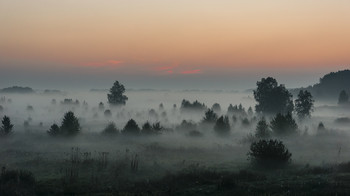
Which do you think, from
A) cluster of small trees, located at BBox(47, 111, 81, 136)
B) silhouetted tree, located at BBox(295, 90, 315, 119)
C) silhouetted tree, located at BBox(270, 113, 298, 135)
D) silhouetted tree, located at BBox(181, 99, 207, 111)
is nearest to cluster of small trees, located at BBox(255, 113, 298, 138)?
silhouetted tree, located at BBox(270, 113, 298, 135)

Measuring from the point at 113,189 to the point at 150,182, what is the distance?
3677mm

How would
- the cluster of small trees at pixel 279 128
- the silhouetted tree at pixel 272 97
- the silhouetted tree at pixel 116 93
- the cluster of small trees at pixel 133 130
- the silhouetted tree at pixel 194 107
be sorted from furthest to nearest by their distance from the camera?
the silhouetted tree at pixel 194 107 < the silhouetted tree at pixel 116 93 < the silhouetted tree at pixel 272 97 < the cluster of small trees at pixel 133 130 < the cluster of small trees at pixel 279 128

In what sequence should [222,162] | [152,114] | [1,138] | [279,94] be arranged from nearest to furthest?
1. [222,162]
2. [1,138]
3. [279,94]
4. [152,114]

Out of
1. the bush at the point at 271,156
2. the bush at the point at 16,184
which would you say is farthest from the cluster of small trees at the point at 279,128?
the bush at the point at 16,184

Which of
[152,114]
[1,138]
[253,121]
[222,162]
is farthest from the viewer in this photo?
[152,114]

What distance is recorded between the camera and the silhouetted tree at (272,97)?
10031 cm

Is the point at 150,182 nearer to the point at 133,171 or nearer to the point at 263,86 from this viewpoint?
the point at 133,171

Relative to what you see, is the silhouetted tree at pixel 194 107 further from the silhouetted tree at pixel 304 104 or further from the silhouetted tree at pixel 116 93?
the silhouetted tree at pixel 304 104

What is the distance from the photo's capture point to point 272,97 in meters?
102

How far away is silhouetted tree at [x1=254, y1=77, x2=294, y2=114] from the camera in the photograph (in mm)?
100312

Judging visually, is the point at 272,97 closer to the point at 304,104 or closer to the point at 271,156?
the point at 304,104

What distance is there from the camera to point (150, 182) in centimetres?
2586

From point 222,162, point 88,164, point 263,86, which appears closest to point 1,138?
point 88,164

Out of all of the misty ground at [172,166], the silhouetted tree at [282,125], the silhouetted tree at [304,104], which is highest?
the silhouetted tree at [304,104]
